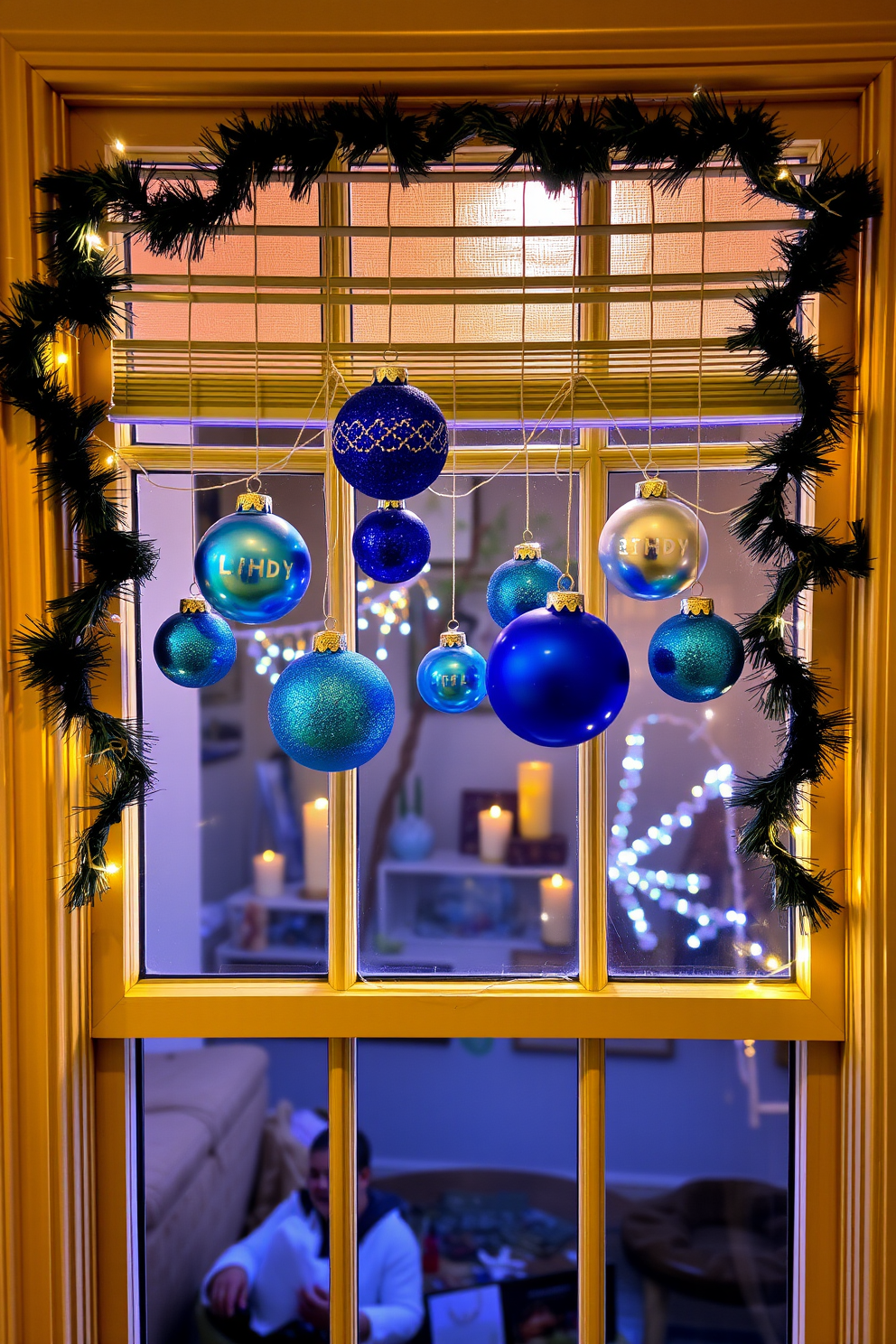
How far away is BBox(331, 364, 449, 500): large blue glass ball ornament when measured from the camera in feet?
3.40

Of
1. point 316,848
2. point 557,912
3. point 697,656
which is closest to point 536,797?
point 557,912

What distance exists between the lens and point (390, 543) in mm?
1146

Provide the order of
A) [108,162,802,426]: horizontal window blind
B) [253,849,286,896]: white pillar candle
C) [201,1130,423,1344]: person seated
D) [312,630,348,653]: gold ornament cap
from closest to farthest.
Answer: [312,630,348,653]: gold ornament cap < [108,162,802,426]: horizontal window blind < [201,1130,423,1344]: person seated < [253,849,286,896]: white pillar candle

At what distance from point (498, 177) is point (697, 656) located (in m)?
0.78

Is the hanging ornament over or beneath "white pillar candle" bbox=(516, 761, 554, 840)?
over

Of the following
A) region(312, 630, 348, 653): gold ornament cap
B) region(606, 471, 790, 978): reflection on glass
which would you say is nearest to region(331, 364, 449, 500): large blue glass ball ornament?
region(312, 630, 348, 653): gold ornament cap

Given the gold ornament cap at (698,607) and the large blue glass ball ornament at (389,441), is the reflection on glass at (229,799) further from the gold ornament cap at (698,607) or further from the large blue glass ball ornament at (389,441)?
the gold ornament cap at (698,607)

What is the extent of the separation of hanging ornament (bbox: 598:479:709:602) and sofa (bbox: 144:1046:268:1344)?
1.14 m

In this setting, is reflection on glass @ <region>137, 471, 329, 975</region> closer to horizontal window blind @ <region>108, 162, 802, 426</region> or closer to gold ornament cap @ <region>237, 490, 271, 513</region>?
horizontal window blind @ <region>108, 162, 802, 426</region>

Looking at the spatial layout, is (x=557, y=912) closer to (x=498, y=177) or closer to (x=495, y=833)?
(x=495, y=833)

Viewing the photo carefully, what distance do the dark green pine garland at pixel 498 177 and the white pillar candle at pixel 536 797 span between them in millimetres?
365

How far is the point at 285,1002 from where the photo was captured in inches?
55.4

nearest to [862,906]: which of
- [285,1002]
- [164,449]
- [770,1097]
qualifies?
[770,1097]

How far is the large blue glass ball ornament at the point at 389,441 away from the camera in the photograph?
1.04 m
